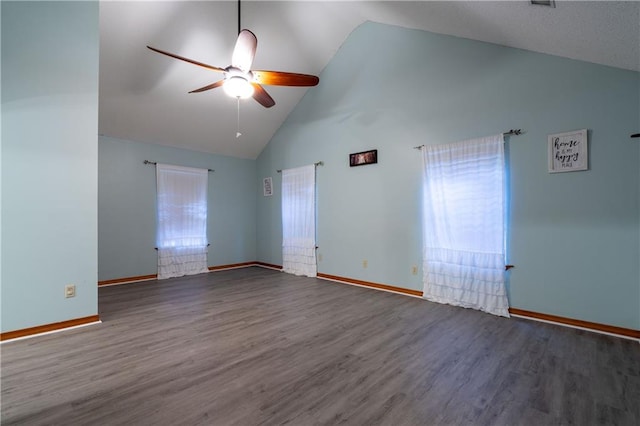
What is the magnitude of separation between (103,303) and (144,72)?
3224 millimetres

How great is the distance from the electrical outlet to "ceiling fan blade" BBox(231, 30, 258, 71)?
109 inches

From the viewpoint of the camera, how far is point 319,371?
2.13 meters

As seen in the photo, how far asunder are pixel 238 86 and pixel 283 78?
1.69ft

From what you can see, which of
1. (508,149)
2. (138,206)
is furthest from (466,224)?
(138,206)

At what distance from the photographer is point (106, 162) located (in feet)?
16.1

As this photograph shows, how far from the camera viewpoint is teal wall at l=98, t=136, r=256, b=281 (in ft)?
16.0

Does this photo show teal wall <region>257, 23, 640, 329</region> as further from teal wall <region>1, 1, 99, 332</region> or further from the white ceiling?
teal wall <region>1, 1, 99, 332</region>

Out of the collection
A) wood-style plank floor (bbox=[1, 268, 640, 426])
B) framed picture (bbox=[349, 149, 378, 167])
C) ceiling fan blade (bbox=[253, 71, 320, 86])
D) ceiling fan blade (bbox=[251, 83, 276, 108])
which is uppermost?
ceiling fan blade (bbox=[253, 71, 320, 86])

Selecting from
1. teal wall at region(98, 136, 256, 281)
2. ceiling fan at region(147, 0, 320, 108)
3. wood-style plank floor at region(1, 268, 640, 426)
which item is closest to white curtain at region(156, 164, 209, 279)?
teal wall at region(98, 136, 256, 281)

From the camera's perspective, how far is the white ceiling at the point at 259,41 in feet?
7.72

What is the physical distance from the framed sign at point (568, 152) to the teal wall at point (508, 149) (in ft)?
0.22

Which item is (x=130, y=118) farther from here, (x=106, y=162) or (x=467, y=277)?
(x=467, y=277)

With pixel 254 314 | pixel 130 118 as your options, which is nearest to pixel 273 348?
pixel 254 314

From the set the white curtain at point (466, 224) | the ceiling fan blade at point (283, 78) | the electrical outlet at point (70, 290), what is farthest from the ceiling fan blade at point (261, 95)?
the electrical outlet at point (70, 290)
